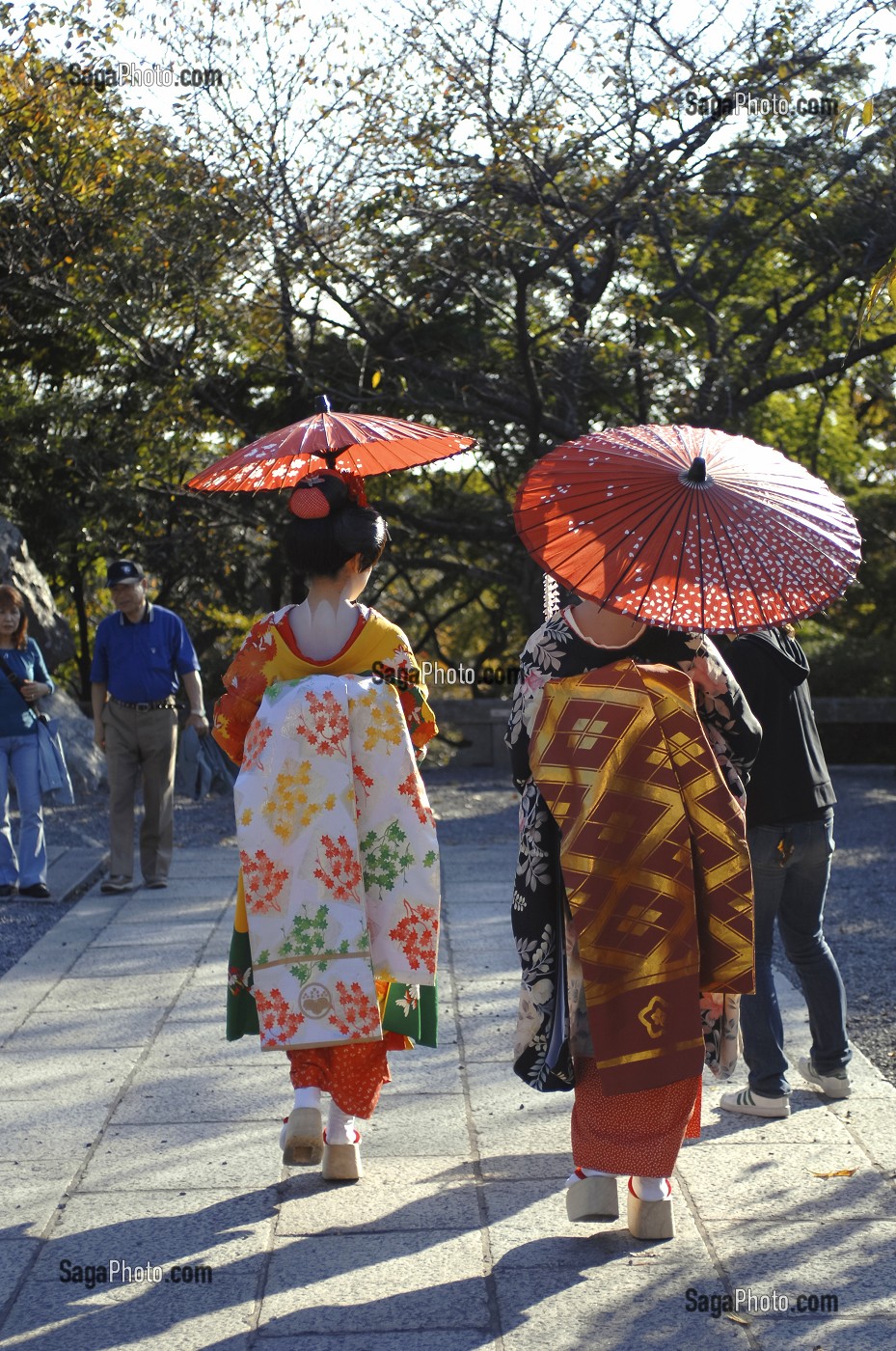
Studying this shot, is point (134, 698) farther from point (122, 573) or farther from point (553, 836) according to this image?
point (553, 836)

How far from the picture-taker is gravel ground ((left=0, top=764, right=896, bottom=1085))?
5.33 m

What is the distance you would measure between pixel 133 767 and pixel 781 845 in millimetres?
4285

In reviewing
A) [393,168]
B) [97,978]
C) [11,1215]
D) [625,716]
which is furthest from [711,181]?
[11,1215]

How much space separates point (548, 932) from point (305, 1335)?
3.24ft

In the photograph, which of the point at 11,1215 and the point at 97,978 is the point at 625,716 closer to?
the point at 11,1215

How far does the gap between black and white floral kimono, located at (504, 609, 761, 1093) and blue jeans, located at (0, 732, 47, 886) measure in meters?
4.32

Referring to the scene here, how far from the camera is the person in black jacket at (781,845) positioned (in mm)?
3635

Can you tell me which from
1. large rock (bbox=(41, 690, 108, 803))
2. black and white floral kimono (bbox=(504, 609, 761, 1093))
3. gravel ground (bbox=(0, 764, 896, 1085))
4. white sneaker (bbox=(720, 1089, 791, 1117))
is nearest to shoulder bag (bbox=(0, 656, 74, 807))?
gravel ground (bbox=(0, 764, 896, 1085))

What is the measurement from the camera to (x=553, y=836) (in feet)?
10.2

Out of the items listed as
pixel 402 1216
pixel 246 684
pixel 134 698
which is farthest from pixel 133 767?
pixel 402 1216

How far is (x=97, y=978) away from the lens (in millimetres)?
5406

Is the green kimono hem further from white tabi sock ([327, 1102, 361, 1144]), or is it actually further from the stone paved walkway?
the stone paved walkway

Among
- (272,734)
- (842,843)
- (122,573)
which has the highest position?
(122,573)

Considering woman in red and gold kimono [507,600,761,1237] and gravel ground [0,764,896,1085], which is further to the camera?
gravel ground [0,764,896,1085]
